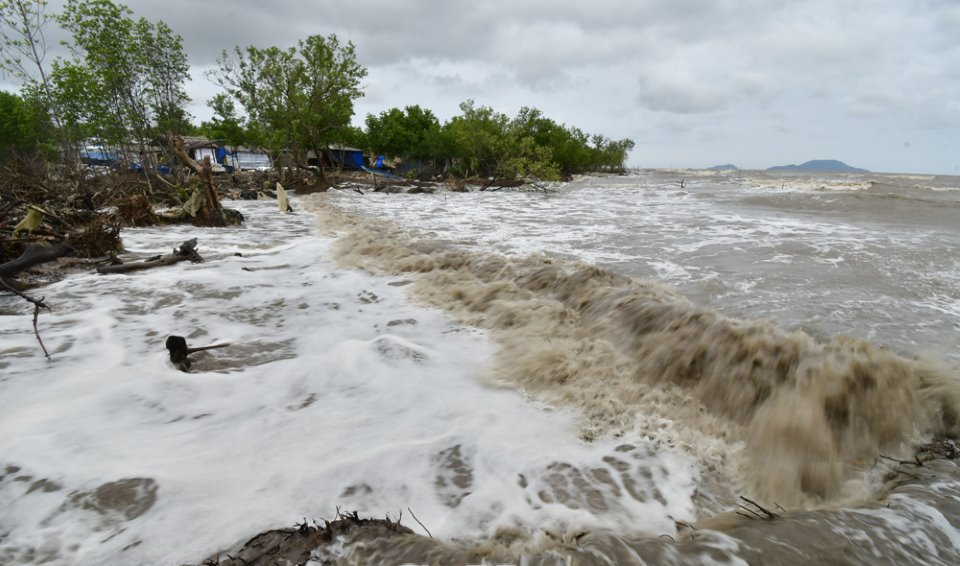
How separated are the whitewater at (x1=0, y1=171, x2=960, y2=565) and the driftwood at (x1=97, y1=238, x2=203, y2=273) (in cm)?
37

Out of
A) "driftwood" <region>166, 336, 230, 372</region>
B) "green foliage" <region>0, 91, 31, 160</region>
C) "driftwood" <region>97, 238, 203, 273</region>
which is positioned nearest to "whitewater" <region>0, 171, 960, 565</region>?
"driftwood" <region>166, 336, 230, 372</region>

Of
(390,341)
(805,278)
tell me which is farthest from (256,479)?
(805,278)

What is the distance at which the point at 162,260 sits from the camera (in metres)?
6.86

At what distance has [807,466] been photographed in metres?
2.54

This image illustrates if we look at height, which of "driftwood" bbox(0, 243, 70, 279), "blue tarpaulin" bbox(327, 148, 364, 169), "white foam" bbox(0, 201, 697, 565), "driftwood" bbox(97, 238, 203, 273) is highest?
"blue tarpaulin" bbox(327, 148, 364, 169)

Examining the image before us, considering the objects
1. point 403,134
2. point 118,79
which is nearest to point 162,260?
point 118,79

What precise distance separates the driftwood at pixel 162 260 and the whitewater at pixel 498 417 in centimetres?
37

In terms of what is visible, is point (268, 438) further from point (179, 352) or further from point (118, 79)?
point (118, 79)

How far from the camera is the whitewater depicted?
202cm

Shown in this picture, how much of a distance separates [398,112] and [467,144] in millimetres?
15307

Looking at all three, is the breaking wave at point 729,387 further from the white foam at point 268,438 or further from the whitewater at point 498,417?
the white foam at point 268,438

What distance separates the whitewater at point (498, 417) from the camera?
2020mm

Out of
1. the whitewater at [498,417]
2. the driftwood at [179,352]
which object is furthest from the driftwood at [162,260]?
the driftwood at [179,352]

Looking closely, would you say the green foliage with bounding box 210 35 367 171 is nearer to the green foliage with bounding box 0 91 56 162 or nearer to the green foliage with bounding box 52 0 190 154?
the green foliage with bounding box 52 0 190 154
